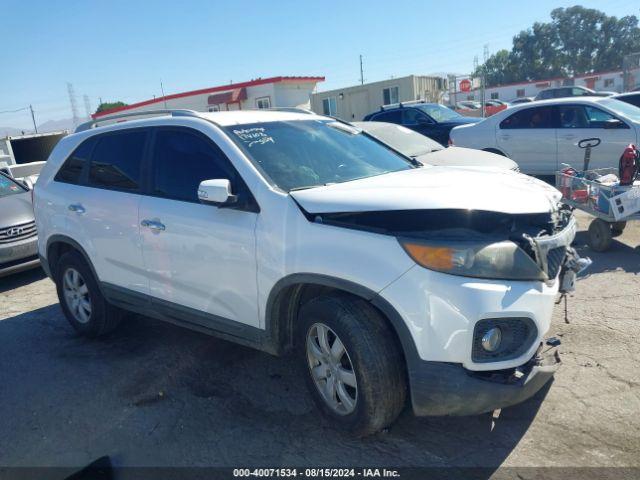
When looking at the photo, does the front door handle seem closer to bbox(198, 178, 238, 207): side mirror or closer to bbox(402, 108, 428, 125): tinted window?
bbox(198, 178, 238, 207): side mirror

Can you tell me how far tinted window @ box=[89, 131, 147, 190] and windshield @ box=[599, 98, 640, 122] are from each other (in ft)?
26.4

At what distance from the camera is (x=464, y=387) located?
2.61 m

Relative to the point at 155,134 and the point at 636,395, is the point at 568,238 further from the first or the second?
the point at 155,134

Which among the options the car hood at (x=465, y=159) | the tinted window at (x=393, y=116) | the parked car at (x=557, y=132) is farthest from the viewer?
the tinted window at (x=393, y=116)

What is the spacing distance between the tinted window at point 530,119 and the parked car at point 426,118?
3.07m

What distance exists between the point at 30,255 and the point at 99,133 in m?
3.38

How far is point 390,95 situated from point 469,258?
24.9 metres

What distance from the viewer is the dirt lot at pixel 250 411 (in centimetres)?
293

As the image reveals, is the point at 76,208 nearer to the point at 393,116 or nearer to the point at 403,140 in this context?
the point at 403,140

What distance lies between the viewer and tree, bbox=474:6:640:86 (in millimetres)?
76938

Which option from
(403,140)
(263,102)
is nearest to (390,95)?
(263,102)

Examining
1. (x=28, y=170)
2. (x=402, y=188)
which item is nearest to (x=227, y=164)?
(x=402, y=188)

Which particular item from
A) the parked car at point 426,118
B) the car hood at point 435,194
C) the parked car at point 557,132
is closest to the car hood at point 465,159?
the parked car at point 557,132

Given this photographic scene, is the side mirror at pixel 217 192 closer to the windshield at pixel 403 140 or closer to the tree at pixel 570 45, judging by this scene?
the windshield at pixel 403 140
